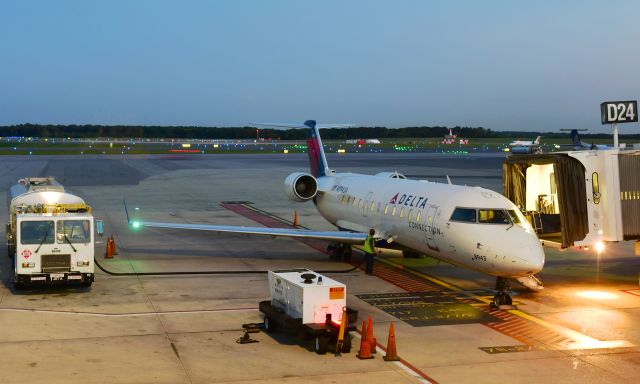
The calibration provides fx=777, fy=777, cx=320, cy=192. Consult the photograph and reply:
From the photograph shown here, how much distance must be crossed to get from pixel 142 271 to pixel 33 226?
428 cm

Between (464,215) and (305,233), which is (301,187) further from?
(464,215)

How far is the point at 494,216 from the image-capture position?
19.4 metres

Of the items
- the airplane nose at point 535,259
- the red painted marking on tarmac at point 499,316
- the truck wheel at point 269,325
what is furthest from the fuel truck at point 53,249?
the airplane nose at point 535,259

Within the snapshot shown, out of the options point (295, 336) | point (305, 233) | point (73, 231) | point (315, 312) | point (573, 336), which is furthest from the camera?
point (305, 233)

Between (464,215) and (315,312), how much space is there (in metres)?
6.13

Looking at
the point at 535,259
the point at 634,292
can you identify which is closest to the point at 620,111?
the point at 634,292

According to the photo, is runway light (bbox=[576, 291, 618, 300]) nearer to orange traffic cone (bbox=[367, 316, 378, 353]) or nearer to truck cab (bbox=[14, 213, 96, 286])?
orange traffic cone (bbox=[367, 316, 378, 353])

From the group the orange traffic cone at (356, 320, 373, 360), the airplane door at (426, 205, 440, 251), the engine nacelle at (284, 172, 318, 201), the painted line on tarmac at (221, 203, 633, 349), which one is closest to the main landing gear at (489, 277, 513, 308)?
the painted line on tarmac at (221, 203, 633, 349)

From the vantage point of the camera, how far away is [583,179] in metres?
21.3

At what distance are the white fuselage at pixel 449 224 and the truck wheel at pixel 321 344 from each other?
18.1ft

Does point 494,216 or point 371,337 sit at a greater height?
point 494,216

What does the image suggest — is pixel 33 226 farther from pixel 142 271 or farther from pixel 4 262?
pixel 4 262

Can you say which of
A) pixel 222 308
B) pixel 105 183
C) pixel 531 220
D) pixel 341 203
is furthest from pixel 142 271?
pixel 105 183

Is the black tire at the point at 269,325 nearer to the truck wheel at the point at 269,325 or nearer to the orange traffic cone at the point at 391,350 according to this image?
the truck wheel at the point at 269,325
